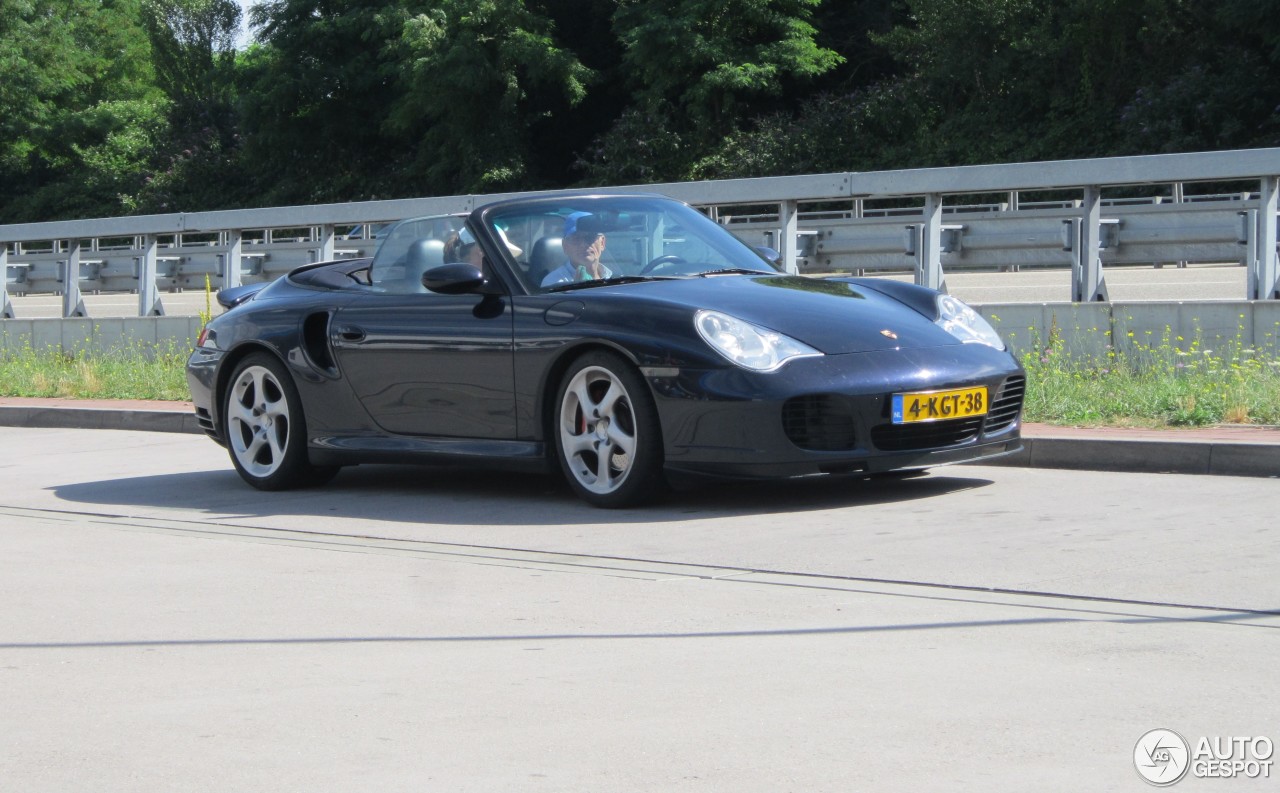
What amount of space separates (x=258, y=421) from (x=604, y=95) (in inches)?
1880

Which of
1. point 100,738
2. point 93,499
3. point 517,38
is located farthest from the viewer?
point 517,38

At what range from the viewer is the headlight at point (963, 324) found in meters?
7.56

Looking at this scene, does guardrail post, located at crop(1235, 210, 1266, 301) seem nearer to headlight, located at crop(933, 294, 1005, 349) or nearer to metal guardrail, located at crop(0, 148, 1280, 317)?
metal guardrail, located at crop(0, 148, 1280, 317)

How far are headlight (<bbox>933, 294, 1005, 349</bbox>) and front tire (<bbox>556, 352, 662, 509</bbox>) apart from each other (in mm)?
1382

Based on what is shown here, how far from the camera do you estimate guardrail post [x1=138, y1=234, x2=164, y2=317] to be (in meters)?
16.9

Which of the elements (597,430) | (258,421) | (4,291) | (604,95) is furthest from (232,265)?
(604,95)

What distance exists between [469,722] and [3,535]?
4.23 metres

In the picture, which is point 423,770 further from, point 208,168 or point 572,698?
point 208,168

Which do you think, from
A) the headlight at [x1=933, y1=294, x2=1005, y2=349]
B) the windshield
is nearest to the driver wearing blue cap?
the windshield

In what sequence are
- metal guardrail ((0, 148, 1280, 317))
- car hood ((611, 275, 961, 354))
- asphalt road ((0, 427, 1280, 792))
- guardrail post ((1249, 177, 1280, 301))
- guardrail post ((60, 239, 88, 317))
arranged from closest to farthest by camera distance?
asphalt road ((0, 427, 1280, 792)) → car hood ((611, 275, 961, 354)) → guardrail post ((1249, 177, 1280, 301)) → metal guardrail ((0, 148, 1280, 317)) → guardrail post ((60, 239, 88, 317))

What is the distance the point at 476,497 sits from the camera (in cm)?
823

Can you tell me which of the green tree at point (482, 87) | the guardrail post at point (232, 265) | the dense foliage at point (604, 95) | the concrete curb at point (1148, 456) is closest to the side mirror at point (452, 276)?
the concrete curb at point (1148, 456)

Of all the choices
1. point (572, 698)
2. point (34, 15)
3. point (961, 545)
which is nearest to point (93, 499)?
point (961, 545)

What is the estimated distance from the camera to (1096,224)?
11398mm
